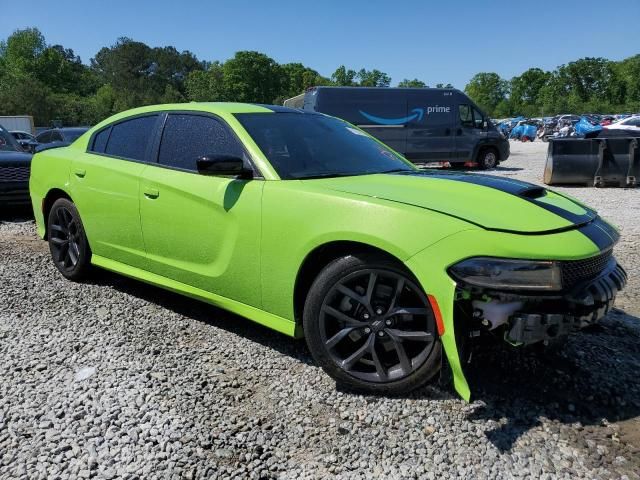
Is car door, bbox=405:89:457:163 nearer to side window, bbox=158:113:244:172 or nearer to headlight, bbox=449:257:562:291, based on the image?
side window, bbox=158:113:244:172

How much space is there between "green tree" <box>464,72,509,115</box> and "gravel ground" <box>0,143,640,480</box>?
361 feet

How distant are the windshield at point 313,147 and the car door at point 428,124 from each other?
12378mm

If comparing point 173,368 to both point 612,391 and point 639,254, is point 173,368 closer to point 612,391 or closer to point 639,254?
point 612,391

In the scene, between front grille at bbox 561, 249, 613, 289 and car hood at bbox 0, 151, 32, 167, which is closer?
front grille at bbox 561, 249, 613, 289

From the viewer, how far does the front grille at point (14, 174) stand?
7531mm

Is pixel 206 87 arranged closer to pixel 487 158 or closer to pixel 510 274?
pixel 487 158

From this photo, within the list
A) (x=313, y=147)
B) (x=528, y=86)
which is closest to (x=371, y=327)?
(x=313, y=147)

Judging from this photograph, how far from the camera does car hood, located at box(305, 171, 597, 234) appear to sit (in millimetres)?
2516

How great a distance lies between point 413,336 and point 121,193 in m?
2.50

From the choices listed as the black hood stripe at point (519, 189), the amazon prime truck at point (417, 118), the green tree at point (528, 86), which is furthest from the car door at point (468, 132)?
the green tree at point (528, 86)

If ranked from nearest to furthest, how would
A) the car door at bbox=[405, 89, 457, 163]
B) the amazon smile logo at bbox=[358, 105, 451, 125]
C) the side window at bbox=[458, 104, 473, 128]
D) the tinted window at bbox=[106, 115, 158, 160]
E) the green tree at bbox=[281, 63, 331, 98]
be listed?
the tinted window at bbox=[106, 115, 158, 160] → the amazon smile logo at bbox=[358, 105, 451, 125] → the car door at bbox=[405, 89, 457, 163] → the side window at bbox=[458, 104, 473, 128] → the green tree at bbox=[281, 63, 331, 98]

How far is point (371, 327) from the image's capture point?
2.75 metres

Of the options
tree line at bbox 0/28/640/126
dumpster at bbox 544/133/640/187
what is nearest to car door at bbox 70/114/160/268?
dumpster at bbox 544/133/640/187

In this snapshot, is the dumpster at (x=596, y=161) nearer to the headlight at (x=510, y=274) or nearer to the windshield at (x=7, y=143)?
the headlight at (x=510, y=274)
